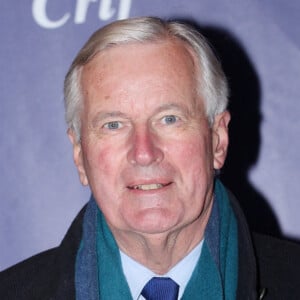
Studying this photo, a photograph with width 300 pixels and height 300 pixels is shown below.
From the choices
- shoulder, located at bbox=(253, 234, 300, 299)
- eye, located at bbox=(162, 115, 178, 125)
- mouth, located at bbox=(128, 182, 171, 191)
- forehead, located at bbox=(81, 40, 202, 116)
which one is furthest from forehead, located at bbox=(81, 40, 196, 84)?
shoulder, located at bbox=(253, 234, 300, 299)

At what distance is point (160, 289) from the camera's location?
179 centimetres

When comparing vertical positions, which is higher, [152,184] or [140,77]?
[140,77]

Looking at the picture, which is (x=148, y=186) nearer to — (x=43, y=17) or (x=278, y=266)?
(x=278, y=266)

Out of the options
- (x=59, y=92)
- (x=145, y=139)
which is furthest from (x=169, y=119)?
(x=59, y=92)

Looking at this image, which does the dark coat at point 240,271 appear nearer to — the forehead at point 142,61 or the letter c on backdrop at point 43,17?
the forehead at point 142,61

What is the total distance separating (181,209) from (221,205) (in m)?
0.21

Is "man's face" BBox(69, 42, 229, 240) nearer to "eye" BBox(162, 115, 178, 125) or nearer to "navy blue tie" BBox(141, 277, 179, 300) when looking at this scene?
"eye" BBox(162, 115, 178, 125)

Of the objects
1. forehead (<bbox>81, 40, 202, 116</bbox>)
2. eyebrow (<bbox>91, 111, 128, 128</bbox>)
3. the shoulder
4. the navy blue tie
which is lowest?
the navy blue tie

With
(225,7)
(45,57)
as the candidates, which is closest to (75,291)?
(45,57)

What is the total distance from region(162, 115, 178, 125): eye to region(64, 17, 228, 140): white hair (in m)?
0.10

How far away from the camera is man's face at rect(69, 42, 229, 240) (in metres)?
1.70

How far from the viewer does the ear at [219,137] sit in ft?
6.12

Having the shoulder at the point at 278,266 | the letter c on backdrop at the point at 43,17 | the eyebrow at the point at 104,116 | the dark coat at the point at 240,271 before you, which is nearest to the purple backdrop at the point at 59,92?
the letter c on backdrop at the point at 43,17

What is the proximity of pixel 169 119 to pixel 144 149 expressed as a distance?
12 centimetres
